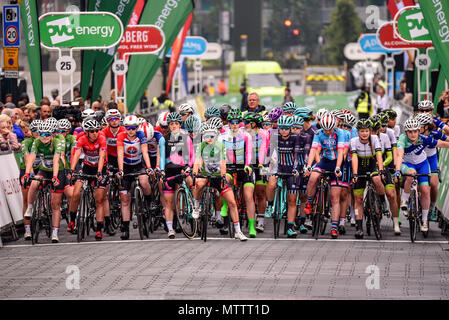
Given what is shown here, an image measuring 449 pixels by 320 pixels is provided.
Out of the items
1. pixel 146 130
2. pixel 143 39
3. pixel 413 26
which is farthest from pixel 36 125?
pixel 413 26

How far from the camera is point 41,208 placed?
16719 millimetres

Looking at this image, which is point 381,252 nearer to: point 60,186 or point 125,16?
point 60,186

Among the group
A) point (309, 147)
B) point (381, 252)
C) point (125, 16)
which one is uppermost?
point (125, 16)

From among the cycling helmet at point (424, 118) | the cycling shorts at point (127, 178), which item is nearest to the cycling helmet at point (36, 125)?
the cycling shorts at point (127, 178)

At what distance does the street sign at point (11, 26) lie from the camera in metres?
21.5

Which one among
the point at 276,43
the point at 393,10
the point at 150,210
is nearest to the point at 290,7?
the point at 276,43

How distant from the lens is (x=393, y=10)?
109 ft

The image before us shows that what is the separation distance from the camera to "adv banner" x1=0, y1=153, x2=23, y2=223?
17.2 m

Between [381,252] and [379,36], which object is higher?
[379,36]

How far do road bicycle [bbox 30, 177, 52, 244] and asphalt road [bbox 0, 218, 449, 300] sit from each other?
10.2 inches

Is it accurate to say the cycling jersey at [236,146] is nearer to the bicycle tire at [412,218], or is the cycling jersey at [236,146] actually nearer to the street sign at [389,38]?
the bicycle tire at [412,218]

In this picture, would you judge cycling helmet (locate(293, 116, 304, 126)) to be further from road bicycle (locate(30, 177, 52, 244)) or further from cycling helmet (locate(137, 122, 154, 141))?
road bicycle (locate(30, 177, 52, 244))

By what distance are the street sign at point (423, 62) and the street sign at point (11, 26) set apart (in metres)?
12.1

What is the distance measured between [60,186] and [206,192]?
2.37m
